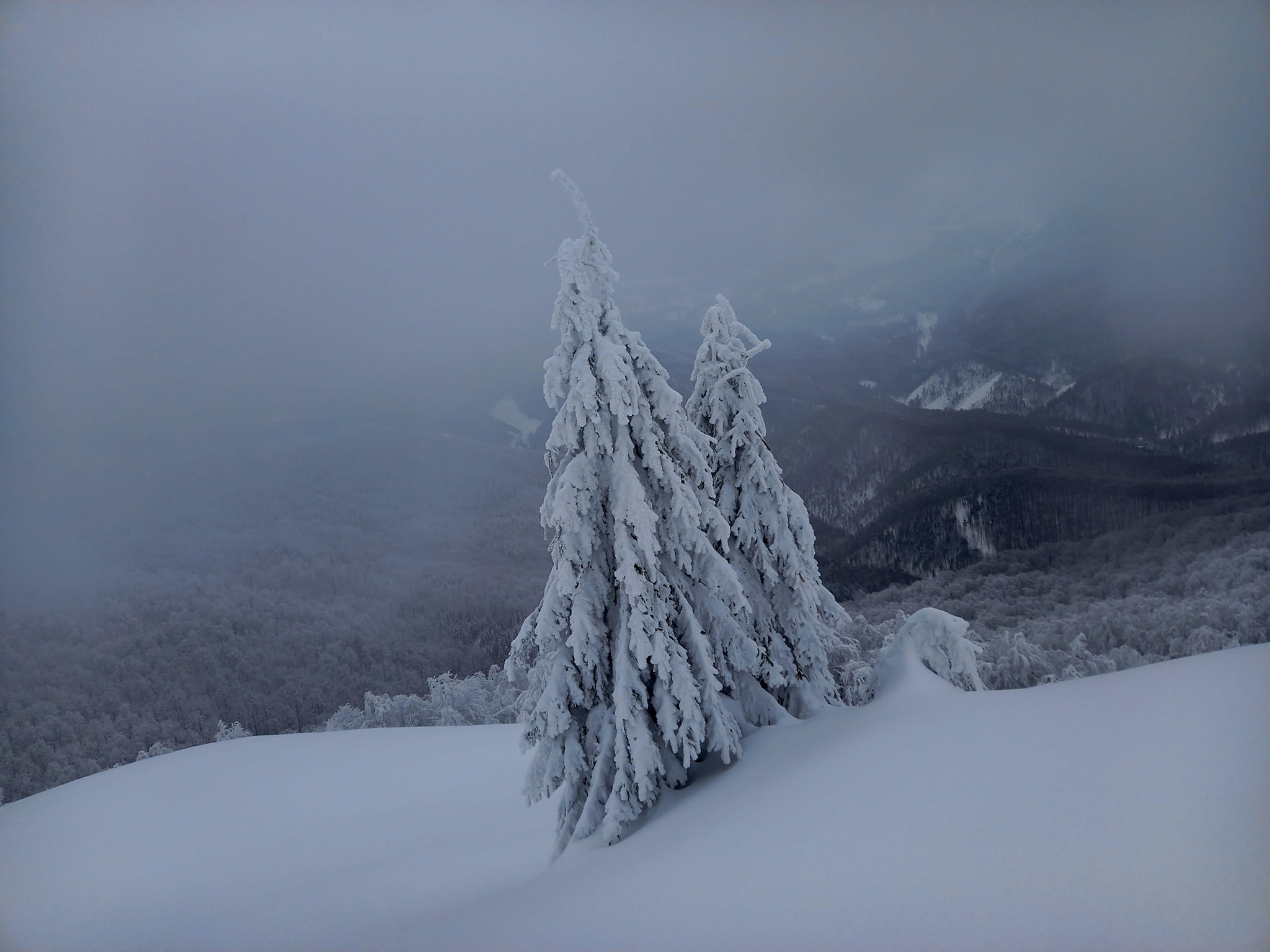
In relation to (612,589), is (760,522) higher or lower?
higher

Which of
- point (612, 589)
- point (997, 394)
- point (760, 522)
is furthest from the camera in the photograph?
point (997, 394)

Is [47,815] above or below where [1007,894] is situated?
below

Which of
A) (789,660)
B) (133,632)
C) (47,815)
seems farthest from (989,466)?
(133,632)

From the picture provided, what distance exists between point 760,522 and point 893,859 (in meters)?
7.67

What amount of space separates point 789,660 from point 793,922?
298 inches

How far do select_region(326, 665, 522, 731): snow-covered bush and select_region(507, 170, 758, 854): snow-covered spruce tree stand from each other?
103 ft

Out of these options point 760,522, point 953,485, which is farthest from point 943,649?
point 953,485

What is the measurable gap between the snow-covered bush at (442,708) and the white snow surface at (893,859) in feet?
90.3

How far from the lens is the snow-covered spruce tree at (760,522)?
12.1 meters

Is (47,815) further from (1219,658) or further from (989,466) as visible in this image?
(989,466)

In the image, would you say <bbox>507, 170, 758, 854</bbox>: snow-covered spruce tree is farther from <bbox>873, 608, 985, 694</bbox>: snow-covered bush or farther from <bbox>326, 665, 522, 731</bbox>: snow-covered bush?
<bbox>326, 665, 522, 731</bbox>: snow-covered bush

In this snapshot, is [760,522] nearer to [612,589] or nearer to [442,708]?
[612,589]

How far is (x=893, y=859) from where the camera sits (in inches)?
189

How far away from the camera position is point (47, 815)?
1897cm
